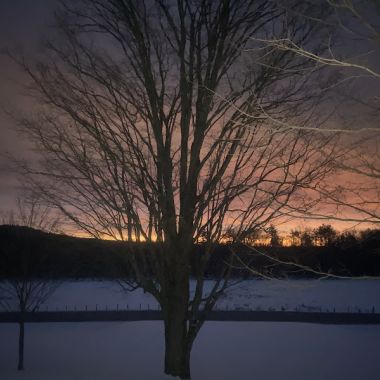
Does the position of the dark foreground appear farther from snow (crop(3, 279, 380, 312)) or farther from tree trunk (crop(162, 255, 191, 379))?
tree trunk (crop(162, 255, 191, 379))

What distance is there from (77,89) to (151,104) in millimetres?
1212

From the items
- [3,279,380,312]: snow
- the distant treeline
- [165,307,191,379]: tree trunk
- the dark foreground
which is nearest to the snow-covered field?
[165,307,191,379]: tree trunk

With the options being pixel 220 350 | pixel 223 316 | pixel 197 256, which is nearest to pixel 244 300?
pixel 223 316

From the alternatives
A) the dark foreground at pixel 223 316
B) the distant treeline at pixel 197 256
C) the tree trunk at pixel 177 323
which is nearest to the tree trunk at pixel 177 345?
the tree trunk at pixel 177 323

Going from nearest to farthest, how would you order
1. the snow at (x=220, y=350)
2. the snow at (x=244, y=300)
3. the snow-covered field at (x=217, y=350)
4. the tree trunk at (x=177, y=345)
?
the tree trunk at (x=177, y=345) < the snow-covered field at (x=217, y=350) < the snow at (x=220, y=350) < the snow at (x=244, y=300)

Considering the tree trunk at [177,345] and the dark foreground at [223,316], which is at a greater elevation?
the tree trunk at [177,345]

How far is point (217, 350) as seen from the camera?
69.8 ft

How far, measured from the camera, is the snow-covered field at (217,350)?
15.8 meters

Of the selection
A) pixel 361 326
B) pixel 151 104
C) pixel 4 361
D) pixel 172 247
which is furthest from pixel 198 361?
pixel 361 326

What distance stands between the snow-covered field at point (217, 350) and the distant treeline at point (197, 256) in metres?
1.30

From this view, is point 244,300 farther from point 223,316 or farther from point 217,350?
point 217,350

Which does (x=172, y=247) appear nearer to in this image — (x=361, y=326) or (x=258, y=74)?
(x=258, y=74)

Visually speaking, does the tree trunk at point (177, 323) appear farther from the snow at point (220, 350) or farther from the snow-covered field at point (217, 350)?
the snow at point (220, 350)

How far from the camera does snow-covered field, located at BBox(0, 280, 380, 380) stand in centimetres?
1577
